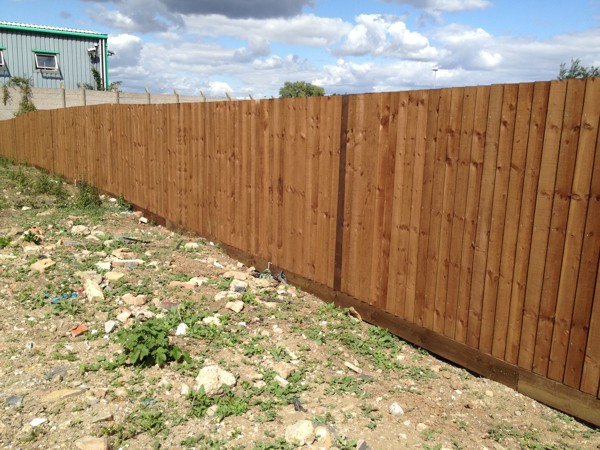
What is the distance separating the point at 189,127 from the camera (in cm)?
761

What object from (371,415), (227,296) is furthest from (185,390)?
(227,296)

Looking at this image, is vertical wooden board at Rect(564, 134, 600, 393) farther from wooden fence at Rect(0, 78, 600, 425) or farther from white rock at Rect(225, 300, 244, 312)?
white rock at Rect(225, 300, 244, 312)

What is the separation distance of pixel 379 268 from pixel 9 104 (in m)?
25.7

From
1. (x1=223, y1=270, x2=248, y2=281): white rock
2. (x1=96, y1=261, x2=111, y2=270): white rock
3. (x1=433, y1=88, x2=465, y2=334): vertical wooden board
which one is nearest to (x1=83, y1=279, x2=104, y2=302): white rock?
(x1=96, y1=261, x2=111, y2=270): white rock

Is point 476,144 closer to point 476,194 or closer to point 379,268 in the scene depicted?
point 476,194

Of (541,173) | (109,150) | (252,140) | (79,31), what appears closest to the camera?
(541,173)

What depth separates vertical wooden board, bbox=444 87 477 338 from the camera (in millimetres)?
3840

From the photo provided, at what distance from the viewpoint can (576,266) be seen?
3289 millimetres

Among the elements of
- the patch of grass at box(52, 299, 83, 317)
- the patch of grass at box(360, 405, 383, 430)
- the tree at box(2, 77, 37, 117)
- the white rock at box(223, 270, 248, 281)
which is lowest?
the patch of grass at box(360, 405, 383, 430)

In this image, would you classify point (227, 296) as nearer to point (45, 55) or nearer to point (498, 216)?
point (498, 216)

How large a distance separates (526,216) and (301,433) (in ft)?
6.81

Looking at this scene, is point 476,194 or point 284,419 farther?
point 476,194

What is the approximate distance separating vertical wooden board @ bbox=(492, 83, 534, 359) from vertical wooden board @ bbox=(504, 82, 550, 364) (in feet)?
0.08

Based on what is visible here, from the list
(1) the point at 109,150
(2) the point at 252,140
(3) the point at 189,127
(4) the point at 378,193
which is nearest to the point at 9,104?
(1) the point at 109,150
